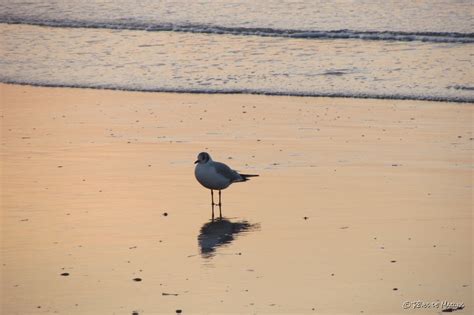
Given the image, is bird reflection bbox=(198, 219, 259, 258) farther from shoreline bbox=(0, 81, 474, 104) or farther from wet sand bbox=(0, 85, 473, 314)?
shoreline bbox=(0, 81, 474, 104)

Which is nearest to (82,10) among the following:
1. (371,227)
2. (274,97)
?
(274,97)

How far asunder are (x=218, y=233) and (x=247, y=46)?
11.6 metres

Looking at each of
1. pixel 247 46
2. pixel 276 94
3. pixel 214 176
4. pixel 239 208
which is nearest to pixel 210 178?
pixel 214 176

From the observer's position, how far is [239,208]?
1059 cm

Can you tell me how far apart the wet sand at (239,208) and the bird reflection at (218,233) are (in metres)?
0.03

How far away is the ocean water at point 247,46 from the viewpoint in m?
17.2

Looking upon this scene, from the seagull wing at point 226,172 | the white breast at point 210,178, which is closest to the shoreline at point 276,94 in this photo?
the seagull wing at point 226,172

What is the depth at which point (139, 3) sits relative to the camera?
27.6 m

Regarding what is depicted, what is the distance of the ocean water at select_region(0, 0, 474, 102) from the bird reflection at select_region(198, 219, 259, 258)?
6.65m

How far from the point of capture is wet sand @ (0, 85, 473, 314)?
26.6 feet

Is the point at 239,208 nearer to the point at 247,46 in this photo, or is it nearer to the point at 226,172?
the point at 226,172

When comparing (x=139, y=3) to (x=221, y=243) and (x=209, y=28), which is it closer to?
(x=209, y=28)

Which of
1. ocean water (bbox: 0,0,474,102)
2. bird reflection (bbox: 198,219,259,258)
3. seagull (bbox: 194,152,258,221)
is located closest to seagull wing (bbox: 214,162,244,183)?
seagull (bbox: 194,152,258,221)

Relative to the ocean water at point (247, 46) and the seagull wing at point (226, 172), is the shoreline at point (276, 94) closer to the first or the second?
the ocean water at point (247, 46)
